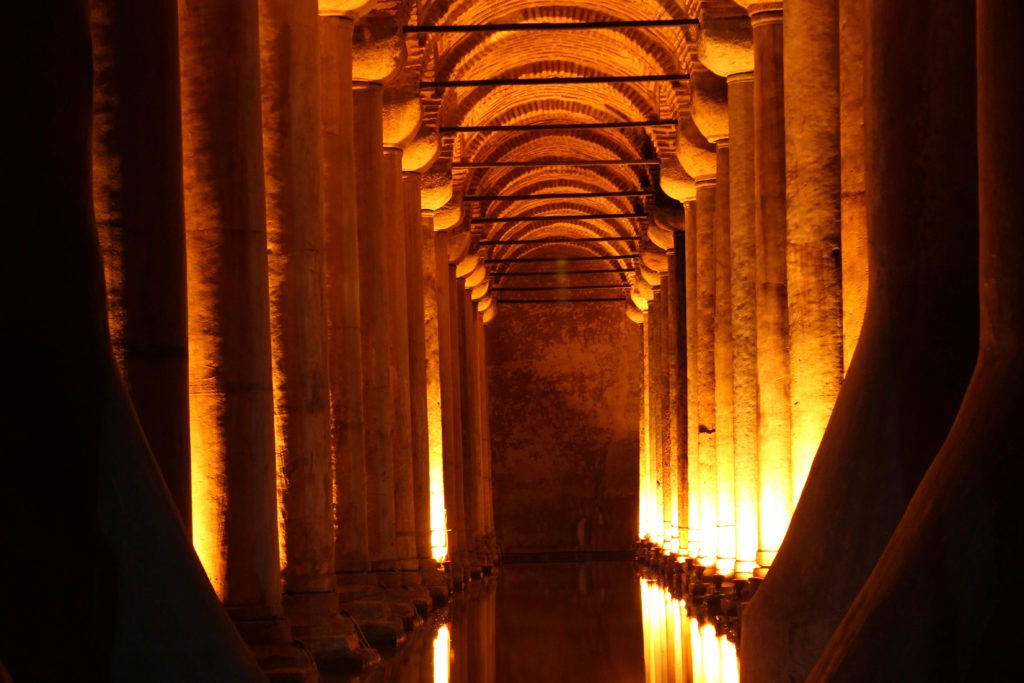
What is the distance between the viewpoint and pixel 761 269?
40.6 ft

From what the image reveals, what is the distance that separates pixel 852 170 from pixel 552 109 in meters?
19.6

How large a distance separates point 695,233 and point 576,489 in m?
17.9

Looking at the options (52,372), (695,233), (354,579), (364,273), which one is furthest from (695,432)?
(52,372)

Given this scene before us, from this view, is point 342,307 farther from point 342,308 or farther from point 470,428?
point 470,428

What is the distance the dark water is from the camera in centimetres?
941

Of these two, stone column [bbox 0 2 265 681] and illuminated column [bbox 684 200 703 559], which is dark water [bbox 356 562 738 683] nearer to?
illuminated column [bbox 684 200 703 559]

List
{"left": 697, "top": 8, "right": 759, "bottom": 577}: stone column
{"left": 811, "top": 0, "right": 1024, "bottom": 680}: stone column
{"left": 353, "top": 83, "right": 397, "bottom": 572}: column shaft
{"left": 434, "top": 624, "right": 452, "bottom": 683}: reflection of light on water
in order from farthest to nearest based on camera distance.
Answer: {"left": 353, "top": 83, "right": 397, "bottom": 572}: column shaft → {"left": 697, "top": 8, "right": 759, "bottom": 577}: stone column → {"left": 434, "top": 624, "right": 452, "bottom": 683}: reflection of light on water → {"left": 811, "top": 0, "right": 1024, "bottom": 680}: stone column

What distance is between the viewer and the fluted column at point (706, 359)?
17.9m

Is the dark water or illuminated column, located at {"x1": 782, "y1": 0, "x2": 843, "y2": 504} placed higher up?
illuminated column, located at {"x1": 782, "y1": 0, "x2": 843, "y2": 504}

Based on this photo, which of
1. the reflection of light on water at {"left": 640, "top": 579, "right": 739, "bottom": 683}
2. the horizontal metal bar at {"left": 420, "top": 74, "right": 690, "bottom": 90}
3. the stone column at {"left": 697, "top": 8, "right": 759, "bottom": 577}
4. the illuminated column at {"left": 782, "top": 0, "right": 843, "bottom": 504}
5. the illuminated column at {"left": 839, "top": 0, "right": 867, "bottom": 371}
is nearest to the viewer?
the illuminated column at {"left": 839, "top": 0, "right": 867, "bottom": 371}

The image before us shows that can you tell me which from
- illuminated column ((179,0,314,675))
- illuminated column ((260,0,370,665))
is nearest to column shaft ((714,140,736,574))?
illuminated column ((260,0,370,665))

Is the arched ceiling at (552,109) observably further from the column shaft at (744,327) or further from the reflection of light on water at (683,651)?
the reflection of light on water at (683,651)

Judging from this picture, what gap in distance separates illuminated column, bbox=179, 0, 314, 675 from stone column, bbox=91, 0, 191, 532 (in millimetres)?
1384

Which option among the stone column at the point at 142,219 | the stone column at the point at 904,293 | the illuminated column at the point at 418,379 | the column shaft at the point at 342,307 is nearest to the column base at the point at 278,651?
the stone column at the point at 142,219
